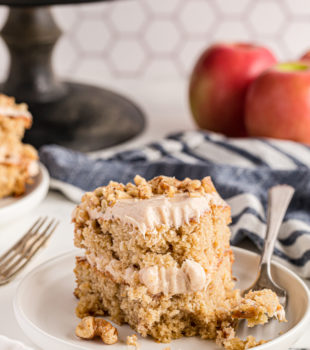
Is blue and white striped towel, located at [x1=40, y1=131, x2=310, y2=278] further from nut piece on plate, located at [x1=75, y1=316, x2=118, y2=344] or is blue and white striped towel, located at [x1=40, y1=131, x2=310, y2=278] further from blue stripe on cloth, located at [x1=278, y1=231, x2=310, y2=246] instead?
nut piece on plate, located at [x1=75, y1=316, x2=118, y2=344]

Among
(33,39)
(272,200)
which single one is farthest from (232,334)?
(33,39)

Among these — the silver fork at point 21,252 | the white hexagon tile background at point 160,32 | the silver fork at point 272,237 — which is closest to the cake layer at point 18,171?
the silver fork at point 21,252

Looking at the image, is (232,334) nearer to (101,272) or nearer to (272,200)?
(101,272)

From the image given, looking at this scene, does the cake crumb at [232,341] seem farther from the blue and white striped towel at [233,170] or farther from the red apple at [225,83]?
the red apple at [225,83]

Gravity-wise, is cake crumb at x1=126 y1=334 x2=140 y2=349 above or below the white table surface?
above

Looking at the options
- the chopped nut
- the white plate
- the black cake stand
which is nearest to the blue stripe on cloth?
the white plate
